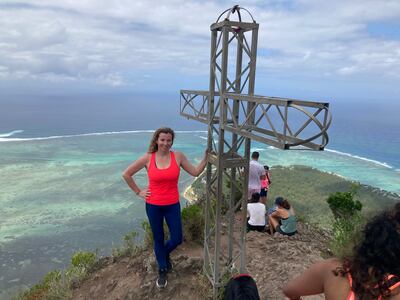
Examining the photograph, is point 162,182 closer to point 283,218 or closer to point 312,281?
point 312,281

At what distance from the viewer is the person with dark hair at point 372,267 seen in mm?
1733

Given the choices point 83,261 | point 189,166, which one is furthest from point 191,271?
point 83,261

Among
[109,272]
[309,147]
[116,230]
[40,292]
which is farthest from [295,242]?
[116,230]

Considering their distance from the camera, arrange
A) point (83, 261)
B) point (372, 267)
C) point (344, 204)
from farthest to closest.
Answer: point (344, 204) → point (83, 261) → point (372, 267)

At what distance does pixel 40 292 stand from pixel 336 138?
105093mm

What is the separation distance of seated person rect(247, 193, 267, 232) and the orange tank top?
391cm

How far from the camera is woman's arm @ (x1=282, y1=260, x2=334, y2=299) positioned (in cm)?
198

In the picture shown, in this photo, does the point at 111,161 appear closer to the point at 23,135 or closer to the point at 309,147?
the point at 23,135

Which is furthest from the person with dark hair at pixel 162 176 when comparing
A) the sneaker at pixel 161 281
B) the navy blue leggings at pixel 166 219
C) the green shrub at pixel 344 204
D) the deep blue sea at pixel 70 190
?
the deep blue sea at pixel 70 190

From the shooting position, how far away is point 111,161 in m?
50.0

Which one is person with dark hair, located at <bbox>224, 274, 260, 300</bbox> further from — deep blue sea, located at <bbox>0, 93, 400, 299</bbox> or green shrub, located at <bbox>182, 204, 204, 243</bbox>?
deep blue sea, located at <bbox>0, 93, 400, 299</bbox>

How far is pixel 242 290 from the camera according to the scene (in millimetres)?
3643

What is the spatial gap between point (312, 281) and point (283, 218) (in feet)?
21.3

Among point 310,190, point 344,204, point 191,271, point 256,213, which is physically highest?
point 256,213
